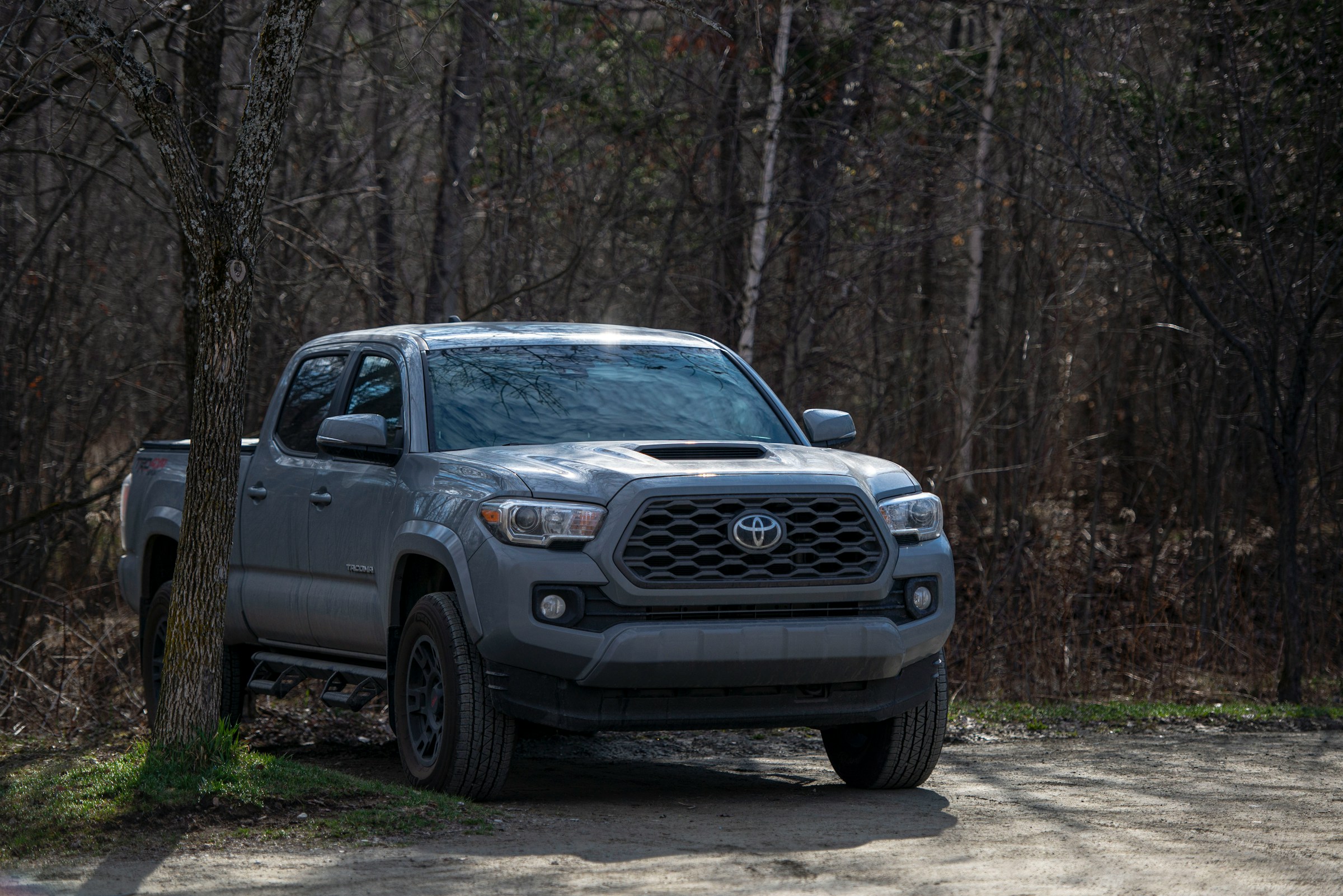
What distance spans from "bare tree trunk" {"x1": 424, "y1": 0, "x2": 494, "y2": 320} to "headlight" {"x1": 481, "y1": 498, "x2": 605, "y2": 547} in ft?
29.0

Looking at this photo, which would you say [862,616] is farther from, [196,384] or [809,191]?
[809,191]

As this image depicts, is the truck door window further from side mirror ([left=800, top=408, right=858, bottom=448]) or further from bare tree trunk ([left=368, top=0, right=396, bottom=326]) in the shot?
bare tree trunk ([left=368, top=0, right=396, bottom=326])

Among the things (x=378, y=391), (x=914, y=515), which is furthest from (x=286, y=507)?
(x=914, y=515)

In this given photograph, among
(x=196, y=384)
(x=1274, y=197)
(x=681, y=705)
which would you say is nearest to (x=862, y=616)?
(x=681, y=705)

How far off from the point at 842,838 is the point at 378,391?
332cm

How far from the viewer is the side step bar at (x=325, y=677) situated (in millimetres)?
7441

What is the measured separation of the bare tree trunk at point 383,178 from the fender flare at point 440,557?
739cm

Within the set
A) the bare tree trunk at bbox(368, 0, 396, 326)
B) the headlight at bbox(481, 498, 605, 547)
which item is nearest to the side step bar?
the headlight at bbox(481, 498, 605, 547)

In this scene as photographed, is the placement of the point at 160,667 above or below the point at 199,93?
below

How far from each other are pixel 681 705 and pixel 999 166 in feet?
48.5

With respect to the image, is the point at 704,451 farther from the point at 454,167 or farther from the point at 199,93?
the point at 454,167

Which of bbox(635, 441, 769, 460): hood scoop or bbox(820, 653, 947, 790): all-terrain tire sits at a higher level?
bbox(635, 441, 769, 460): hood scoop

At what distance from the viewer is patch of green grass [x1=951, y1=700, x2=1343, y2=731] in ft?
32.3

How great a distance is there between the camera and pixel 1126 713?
10117mm
